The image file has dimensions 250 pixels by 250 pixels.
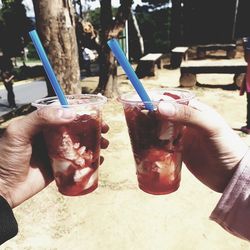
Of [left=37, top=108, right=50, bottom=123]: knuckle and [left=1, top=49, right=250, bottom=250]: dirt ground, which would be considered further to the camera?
[left=1, top=49, right=250, bottom=250]: dirt ground

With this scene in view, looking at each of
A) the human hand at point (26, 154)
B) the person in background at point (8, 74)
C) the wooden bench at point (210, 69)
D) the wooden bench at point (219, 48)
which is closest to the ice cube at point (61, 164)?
the human hand at point (26, 154)

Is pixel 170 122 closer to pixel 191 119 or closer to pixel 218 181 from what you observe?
pixel 191 119

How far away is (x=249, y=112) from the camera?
582 centimetres

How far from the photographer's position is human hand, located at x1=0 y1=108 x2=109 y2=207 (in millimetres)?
1345

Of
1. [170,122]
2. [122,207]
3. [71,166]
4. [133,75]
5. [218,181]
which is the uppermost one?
[133,75]

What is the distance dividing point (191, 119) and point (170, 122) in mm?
94

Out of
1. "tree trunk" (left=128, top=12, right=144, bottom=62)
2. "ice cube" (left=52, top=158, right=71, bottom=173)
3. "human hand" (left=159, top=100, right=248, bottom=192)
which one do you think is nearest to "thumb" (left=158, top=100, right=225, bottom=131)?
"human hand" (left=159, top=100, right=248, bottom=192)

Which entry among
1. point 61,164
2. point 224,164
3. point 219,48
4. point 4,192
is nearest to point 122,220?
point 4,192

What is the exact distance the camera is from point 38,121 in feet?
4.51

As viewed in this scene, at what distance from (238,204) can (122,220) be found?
2.10 metres

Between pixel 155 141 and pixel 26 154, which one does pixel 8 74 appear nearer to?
pixel 26 154

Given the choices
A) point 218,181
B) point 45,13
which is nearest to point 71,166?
point 218,181

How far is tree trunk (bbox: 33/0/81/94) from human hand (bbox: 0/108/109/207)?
9.66 feet

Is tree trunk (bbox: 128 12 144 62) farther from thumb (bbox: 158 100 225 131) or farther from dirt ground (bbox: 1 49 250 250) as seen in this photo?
thumb (bbox: 158 100 225 131)
